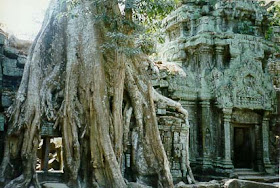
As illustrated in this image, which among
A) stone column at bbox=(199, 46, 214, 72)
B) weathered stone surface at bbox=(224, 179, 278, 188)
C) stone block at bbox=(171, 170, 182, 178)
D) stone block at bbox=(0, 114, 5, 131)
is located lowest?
weathered stone surface at bbox=(224, 179, 278, 188)

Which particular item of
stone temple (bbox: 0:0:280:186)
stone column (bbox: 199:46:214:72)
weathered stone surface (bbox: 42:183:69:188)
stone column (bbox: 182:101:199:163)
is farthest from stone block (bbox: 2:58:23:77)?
stone column (bbox: 199:46:214:72)

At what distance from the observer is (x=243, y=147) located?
1096 cm

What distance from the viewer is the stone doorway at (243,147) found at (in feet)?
34.9

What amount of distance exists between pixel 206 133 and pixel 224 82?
1.59m

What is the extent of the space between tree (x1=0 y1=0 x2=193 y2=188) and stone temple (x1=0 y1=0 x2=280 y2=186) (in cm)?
232

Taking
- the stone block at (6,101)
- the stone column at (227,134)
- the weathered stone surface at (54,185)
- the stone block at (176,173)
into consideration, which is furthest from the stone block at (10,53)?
the stone column at (227,134)

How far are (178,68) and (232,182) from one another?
4.27 meters

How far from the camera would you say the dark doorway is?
1072cm

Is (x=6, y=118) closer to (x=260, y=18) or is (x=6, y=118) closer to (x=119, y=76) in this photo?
(x=119, y=76)

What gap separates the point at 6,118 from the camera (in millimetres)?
6309

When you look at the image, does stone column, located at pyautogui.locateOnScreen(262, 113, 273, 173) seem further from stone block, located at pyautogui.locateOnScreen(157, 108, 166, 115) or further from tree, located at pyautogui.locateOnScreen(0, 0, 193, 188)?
tree, located at pyautogui.locateOnScreen(0, 0, 193, 188)

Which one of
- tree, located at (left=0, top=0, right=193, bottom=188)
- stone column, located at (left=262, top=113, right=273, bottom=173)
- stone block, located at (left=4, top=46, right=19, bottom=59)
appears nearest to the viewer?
tree, located at (left=0, top=0, right=193, bottom=188)

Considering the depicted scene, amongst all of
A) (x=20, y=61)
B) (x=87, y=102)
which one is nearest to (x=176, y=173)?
(x=87, y=102)

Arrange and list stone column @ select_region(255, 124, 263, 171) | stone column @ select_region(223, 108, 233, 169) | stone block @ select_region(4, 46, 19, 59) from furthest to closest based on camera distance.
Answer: stone column @ select_region(255, 124, 263, 171)
stone column @ select_region(223, 108, 233, 169)
stone block @ select_region(4, 46, 19, 59)
